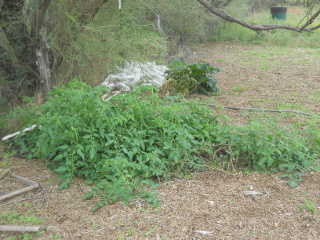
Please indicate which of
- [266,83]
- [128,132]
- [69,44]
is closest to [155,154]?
[128,132]

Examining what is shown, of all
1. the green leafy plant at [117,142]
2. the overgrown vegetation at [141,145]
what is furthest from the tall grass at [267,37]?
the green leafy plant at [117,142]

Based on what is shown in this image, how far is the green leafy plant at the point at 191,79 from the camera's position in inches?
287

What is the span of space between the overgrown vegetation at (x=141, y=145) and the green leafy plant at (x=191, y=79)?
9.69 feet

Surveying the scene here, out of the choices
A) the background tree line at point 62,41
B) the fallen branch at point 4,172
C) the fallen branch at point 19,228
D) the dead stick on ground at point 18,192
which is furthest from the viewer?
the background tree line at point 62,41

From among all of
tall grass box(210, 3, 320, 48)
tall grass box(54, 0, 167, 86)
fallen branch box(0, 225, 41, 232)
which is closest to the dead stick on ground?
fallen branch box(0, 225, 41, 232)

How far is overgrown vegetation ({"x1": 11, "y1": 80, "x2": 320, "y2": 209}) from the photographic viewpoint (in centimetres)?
371

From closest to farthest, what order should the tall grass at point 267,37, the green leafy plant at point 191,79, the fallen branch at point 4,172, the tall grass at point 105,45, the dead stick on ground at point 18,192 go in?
the dead stick on ground at point 18,192, the fallen branch at point 4,172, the tall grass at point 105,45, the green leafy plant at point 191,79, the tall grass at point 267,37

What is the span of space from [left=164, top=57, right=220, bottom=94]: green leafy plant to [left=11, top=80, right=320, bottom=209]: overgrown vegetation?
2.95m

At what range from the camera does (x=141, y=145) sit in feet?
12.7

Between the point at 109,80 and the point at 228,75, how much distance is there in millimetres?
3104

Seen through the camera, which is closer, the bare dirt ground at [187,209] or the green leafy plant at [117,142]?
the bare dirt ground at [187,209]

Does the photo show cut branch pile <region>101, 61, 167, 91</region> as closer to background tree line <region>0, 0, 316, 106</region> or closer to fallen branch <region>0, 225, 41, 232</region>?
background tree line <region>0, 0, 316, 106</region>

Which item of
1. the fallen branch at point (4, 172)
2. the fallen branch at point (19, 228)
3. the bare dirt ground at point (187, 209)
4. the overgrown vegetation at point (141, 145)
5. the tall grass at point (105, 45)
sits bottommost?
the bare dirt ground at point (187, 209)

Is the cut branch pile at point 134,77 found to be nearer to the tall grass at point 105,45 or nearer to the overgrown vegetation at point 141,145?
the tall grass at point 105,45
